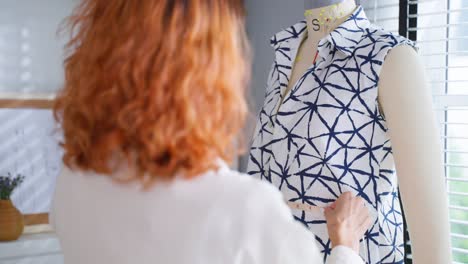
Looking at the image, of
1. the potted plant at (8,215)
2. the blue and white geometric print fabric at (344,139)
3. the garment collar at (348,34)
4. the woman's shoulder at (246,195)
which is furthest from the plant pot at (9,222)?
the woman's shoulder at (246,195)

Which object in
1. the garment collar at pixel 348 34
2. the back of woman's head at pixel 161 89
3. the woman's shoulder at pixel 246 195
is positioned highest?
the garment collar at pixel 348 34

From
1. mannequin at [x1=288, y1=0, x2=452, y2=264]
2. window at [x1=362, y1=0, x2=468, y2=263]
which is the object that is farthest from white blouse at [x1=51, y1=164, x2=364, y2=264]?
window at [x1=362, y1=0, x2=468, y2=263]

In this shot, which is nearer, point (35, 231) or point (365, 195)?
point (365, 195)

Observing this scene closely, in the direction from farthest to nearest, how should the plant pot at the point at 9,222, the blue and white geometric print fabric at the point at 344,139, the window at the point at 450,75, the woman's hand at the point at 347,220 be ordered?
the plant pot at the point at 9,222, the window at the point at 450,75, the blue and white geometric print fabric at the point at 344,139, the woman's hand at the point at 347,220

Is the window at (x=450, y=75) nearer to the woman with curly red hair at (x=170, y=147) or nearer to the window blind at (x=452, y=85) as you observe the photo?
the window blind at (x=452, y=85)

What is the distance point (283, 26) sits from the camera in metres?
2.88

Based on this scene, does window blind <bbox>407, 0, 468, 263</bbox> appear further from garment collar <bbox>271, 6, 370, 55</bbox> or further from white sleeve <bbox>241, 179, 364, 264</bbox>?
white sleeve <bbox>241, 179, 364, 264</bbox>

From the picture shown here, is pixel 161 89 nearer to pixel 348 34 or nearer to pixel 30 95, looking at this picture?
pixel 348 34

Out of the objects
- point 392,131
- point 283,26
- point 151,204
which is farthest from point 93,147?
point 283,26

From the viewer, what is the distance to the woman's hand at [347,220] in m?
1.29

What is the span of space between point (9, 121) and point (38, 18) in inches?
18.1

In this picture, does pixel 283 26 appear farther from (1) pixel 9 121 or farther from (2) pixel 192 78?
(2) pixel 192 78

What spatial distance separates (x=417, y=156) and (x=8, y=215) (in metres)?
1.97

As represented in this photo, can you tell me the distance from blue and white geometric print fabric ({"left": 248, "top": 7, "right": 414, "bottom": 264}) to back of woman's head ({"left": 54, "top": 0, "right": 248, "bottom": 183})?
1.46 ft
